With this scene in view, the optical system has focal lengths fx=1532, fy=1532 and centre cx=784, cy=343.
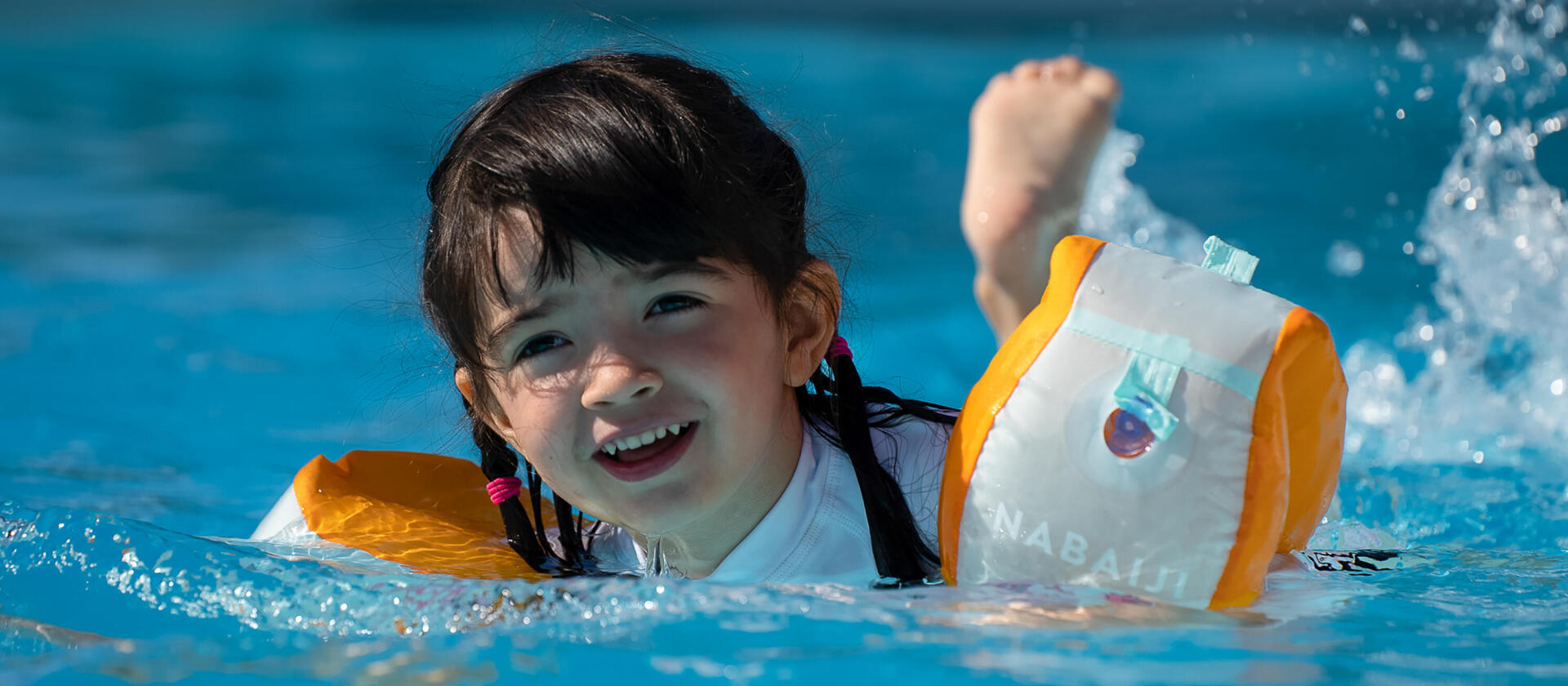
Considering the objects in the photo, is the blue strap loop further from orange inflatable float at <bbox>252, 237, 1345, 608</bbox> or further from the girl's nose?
the girl's nose

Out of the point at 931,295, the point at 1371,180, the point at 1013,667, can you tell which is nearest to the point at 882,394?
the point at 1013,667

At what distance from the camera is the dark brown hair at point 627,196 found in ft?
6.88

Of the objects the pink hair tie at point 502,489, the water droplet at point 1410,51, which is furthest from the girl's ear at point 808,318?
the water droplet at point 1410,51

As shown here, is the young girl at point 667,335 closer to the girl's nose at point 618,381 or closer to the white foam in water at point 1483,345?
the girl's nose at point 618,381

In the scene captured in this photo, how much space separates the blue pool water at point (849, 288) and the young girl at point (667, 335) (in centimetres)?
22

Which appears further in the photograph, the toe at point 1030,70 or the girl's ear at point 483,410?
the toe at point 1030,70

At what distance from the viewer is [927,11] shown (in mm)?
9320

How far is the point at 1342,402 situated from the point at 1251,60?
682cm

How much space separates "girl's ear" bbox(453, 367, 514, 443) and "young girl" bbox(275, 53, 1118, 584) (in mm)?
11

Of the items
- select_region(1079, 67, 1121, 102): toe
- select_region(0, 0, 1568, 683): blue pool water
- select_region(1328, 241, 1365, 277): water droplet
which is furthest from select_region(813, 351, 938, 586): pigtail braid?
select_region(1328, 241, 1365, 277): water droplet

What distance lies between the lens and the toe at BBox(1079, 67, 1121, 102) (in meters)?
3.53

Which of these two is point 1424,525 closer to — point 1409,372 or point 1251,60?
point 1409,372

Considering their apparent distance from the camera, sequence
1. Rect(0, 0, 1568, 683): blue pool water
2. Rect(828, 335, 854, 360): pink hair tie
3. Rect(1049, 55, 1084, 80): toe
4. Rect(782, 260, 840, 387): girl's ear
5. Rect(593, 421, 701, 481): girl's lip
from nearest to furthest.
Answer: Rect(0, 0, 1568, 683): blue pool water < Rect(593, 421, 701, 481): girl's lip < Rect(782, 260, 840, 387): girl's ear < Rect(828, 335, 854, 360): pink hair tie < Rect(1049, 55, 1084, 80): toe

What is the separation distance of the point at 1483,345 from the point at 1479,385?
23cm
